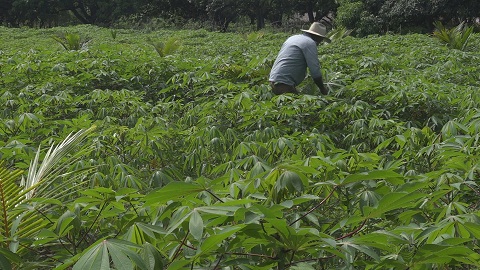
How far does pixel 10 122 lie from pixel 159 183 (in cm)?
152

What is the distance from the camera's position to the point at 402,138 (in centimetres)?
317

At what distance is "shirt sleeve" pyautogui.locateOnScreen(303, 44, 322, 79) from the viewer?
5273 mm

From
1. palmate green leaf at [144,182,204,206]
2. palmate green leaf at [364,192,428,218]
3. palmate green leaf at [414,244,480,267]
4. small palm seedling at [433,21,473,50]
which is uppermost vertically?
palmate green leaf at [144,182,204,206]

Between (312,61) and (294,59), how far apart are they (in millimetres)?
218

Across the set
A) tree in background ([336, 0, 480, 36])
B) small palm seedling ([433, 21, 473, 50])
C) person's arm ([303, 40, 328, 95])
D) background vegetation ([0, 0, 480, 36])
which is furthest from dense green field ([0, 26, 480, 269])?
background vegetation ([0, 0, 480, 36])

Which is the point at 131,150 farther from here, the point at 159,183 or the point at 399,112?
the point at 399,112

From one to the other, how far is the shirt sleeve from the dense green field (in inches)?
14.9

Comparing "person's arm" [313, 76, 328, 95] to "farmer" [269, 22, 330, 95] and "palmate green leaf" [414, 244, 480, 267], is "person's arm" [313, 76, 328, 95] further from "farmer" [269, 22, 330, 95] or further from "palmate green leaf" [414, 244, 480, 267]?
"palmate green leaf" [414, 244, 480, 267]

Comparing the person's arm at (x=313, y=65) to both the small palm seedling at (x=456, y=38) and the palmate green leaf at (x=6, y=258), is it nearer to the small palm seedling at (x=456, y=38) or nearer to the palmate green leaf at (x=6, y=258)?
the palmate green leaf at (x=6, y=258)

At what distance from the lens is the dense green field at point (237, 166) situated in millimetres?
1329

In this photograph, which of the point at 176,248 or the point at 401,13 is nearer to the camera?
the point at 176,248

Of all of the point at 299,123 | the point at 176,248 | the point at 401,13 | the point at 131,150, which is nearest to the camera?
the point at 176,248

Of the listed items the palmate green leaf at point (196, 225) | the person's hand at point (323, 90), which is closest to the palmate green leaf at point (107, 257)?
the palmate green leaf at point (196, 225)

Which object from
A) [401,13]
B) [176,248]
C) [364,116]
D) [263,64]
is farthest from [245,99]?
[401,13]
